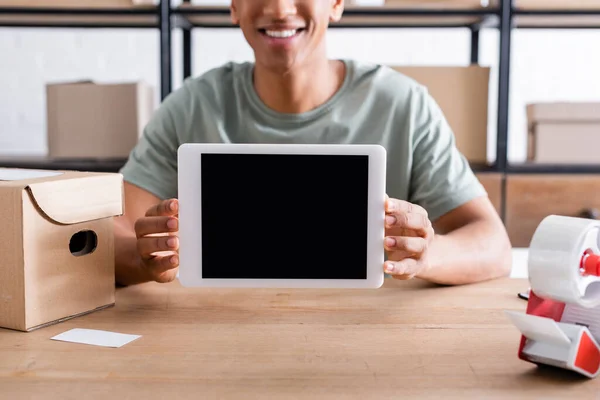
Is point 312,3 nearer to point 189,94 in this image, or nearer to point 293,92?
point 293,92

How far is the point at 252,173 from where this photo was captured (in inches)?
30.3

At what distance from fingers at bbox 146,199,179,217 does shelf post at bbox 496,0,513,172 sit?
1291 mm

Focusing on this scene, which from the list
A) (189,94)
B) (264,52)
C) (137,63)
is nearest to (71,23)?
(137,63)

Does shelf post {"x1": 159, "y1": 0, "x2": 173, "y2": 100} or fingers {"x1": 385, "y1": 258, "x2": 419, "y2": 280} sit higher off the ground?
shelf post {"x1": 159, "y1": 0, "x2": 173, "y2": 100}

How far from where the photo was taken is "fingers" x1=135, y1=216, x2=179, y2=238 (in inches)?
32.3

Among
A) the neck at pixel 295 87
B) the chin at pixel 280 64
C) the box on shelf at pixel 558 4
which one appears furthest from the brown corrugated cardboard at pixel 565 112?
the chin at pixel 280 64

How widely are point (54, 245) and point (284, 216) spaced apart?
27 centimetres

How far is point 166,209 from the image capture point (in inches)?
32.4

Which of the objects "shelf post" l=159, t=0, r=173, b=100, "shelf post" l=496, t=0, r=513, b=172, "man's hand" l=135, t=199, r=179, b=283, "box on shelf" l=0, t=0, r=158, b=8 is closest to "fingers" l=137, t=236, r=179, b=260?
"man's hand" l=135, t=199, r=179, b=283

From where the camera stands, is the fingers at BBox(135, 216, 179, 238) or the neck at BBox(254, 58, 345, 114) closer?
the fingers at BBox(135, 216, 179, 238)

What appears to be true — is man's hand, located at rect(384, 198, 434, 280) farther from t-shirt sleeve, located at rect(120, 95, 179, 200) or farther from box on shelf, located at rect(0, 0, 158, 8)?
box on shelf, located at rect(0, 0, 158, 8)

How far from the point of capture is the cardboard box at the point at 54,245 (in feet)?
2.46

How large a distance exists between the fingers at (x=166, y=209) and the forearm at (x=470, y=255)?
1.18 feet

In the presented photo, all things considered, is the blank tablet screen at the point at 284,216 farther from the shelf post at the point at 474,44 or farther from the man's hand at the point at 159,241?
the shelf post at the point at 474,44
